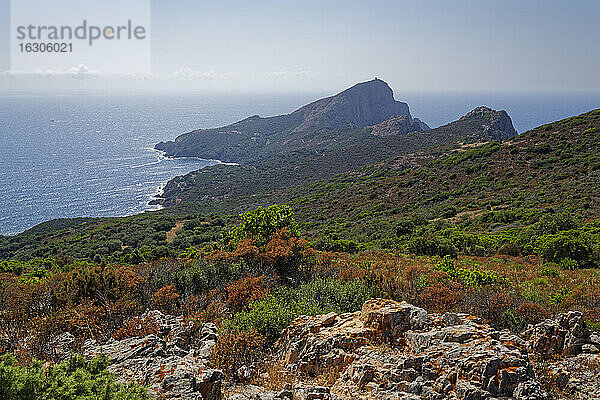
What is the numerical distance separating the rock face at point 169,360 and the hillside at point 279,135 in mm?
120682

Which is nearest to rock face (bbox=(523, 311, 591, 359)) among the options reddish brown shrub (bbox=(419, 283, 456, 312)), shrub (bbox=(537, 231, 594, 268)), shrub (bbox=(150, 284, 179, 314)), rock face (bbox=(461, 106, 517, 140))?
reddish brown shrub (bbox=(419, 283, 456, 312))

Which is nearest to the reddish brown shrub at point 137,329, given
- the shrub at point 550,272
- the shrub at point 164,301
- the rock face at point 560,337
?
the shrub at point 164,301

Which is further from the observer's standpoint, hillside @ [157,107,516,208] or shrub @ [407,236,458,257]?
hillside @ [157,107,516,208]

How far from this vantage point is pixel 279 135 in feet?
A: 533

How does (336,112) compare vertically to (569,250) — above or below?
above

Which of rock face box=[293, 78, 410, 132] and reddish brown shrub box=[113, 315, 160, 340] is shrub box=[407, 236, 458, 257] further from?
rock face box=[293, 78, 410, 132]

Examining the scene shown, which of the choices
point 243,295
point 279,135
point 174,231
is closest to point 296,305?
point 243,295

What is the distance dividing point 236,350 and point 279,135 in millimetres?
161125

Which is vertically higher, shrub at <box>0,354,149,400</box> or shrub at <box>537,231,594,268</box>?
shrub at <box>0,354,149,400</box>

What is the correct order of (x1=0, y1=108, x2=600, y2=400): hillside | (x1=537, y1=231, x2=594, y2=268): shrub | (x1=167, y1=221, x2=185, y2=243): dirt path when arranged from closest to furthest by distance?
(x1=0, y1=108, x2=600, y2=400): hillside
(x1=537, y1=231, x2=594, y2=268): shrub
(x1=167, y1=221, x2=185, y2=243): dirt path

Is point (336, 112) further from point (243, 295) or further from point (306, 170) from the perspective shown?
point (243, 295)

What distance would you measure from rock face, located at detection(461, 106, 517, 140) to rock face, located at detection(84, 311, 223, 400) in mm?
84691

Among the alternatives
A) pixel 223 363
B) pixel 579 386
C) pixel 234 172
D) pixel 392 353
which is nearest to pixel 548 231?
pixel 579 386

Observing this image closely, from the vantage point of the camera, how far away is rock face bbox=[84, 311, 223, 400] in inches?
166
